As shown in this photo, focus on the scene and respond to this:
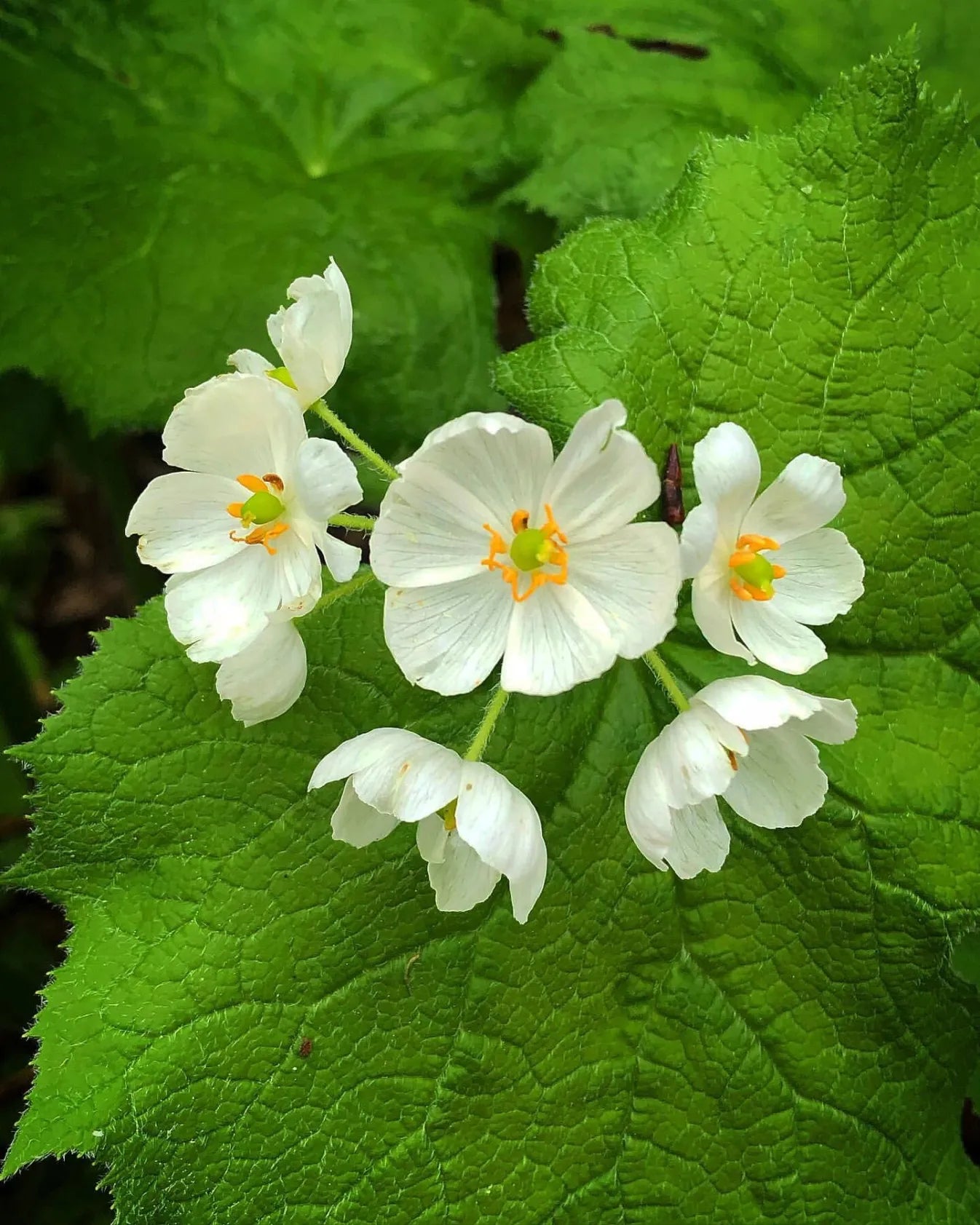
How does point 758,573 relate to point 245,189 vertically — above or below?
above

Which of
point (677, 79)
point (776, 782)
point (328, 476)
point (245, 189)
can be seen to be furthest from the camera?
point (245, 189)

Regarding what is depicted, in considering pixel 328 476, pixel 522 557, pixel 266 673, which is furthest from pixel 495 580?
pixel 266 673

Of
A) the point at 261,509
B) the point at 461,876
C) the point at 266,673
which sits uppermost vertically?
the point at 261,509

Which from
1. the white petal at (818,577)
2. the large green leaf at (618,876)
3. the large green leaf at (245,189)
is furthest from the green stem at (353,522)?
the large green leaf at (245,189)

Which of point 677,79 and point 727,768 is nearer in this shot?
point 727,768

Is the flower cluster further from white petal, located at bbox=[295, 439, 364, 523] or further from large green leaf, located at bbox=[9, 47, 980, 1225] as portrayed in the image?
large green leaf, located at bbox=[9, 47, 980, 1225]

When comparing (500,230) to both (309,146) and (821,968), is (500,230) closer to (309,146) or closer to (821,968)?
(309,146)

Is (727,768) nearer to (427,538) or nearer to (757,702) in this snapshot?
(757,702)
